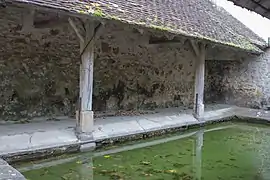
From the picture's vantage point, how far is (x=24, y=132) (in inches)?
235

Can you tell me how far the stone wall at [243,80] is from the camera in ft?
39.3

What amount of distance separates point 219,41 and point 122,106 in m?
3.12

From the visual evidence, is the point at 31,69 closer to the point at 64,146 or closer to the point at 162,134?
the point at 64,146

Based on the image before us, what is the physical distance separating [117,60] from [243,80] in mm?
5529

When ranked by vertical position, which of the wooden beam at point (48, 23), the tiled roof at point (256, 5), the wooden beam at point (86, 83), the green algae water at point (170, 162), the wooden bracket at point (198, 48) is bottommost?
the green algae water at point (170, 162)

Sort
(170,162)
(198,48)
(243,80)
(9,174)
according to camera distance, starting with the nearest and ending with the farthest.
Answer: (9,174), (170,162), (198,48), (243,80)

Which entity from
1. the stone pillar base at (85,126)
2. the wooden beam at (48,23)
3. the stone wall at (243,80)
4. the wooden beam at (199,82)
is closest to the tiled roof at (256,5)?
the stone pillar base at (85,126)

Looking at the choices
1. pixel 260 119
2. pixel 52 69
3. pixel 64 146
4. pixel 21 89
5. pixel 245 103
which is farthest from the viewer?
pixel 245 103

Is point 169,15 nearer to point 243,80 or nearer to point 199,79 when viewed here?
point 199,79

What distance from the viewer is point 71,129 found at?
647 cm

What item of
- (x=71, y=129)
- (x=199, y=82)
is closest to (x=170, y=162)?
(x=71, y=129)

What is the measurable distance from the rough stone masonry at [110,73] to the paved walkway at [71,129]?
0.63 metres

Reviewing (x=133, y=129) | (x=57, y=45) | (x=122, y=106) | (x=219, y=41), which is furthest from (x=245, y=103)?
(x=57, y=45)

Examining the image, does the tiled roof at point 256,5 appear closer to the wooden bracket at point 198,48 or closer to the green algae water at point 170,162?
Answer: the green algae water at point 170,162
